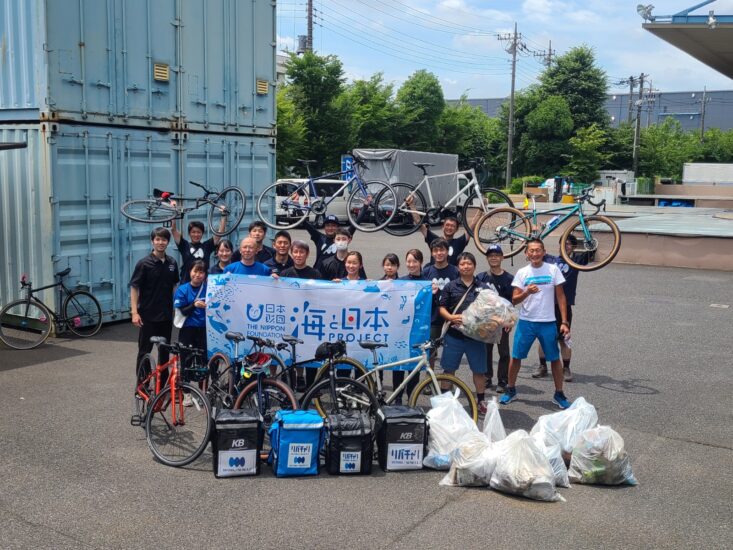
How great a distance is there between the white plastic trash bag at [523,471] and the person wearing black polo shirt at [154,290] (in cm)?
395

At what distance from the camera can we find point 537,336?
874cm

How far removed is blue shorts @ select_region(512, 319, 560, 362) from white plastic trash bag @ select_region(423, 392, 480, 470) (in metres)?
1.90

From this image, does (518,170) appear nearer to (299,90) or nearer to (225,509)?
(299,90)

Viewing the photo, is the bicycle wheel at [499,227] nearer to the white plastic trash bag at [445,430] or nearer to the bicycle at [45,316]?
the white plastic trash bag at [445,430]

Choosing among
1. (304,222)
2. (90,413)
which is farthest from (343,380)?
(304,222)

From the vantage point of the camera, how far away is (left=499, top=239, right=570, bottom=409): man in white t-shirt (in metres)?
8.66

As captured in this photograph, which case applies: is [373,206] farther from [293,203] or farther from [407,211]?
[293,203]

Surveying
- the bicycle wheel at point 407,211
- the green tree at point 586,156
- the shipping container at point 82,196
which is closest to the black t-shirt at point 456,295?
the bicycle wheel at point 407,211

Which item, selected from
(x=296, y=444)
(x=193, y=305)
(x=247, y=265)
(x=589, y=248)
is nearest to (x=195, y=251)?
(x=247, y=265)

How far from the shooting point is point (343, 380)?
7.32 meters

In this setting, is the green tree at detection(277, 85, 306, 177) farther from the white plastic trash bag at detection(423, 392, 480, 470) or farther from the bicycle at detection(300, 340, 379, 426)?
the white plastic trash bag at detection(423, 392, 480, 470)

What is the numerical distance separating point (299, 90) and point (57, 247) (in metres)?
29.1

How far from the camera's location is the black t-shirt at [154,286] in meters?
8.45

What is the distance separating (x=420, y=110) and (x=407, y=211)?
40.7 m
